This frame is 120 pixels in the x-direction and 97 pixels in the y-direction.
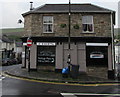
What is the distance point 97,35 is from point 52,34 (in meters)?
4.89

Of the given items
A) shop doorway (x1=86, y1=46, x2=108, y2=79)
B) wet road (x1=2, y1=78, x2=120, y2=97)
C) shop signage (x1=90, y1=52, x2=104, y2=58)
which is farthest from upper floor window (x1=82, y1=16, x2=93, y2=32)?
wet road (x1=2, y1=78, x2=120, y2=97)

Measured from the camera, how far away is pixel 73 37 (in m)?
15.6

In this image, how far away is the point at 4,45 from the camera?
45062 millimetres

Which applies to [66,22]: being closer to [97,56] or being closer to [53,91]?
[97,56]

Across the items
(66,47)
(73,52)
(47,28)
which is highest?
(47,28)

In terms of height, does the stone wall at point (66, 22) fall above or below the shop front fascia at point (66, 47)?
above

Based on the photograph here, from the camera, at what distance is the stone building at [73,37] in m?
15.4

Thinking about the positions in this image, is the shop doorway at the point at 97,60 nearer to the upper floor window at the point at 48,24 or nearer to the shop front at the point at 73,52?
the shop front at the point at 73,52

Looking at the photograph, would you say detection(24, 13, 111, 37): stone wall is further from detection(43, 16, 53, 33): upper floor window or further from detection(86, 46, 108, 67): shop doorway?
detection(86, 46, 108, 67): shop doorway

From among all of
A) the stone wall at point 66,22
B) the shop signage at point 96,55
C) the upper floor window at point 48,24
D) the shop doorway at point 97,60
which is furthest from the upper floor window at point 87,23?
the upper floor window at point 48,24

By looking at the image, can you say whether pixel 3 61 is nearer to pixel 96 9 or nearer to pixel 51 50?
pixel 51 50

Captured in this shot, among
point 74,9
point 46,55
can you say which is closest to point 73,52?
point 46,55

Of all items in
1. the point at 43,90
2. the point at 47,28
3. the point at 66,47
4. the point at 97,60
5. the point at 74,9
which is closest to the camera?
the point at 43,90

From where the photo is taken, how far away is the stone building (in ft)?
50.7
